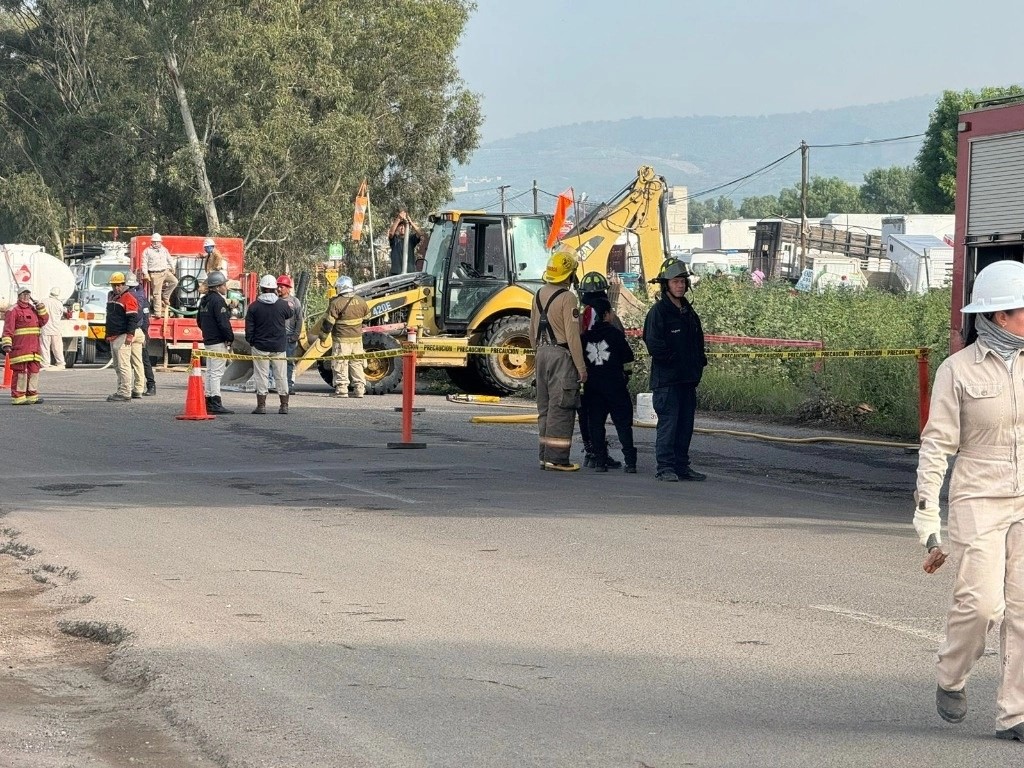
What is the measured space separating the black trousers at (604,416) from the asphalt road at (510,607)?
1.31 feet

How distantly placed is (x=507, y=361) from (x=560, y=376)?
11417 mm

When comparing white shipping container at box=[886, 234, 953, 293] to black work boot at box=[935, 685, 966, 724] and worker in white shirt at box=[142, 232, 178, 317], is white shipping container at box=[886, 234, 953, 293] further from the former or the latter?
black work boot at box=[935, 685, 966, 724]

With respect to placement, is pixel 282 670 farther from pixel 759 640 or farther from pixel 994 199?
pixel 994 199

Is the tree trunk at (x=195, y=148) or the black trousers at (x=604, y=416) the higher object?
the tree trunk at (x=195, y=148)

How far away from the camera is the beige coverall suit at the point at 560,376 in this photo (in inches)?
592

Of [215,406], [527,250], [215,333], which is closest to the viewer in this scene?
[215,406]

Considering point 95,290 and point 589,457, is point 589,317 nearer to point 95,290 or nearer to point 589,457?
point 589,457

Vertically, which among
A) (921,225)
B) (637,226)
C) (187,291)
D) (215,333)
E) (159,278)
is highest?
(921,225)

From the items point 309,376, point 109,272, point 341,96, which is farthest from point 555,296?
point 341,96

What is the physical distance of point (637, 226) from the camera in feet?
94.4

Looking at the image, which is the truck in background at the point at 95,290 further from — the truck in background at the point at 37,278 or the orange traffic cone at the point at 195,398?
the orange traffic cone at the point at 195,398

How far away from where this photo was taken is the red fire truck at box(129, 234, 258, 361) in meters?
35.7

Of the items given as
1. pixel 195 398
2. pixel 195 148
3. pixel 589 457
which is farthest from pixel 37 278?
pixel 589 457

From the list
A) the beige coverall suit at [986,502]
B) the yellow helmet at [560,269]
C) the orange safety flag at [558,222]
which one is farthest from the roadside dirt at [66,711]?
the orange safety flag at [558,222]
